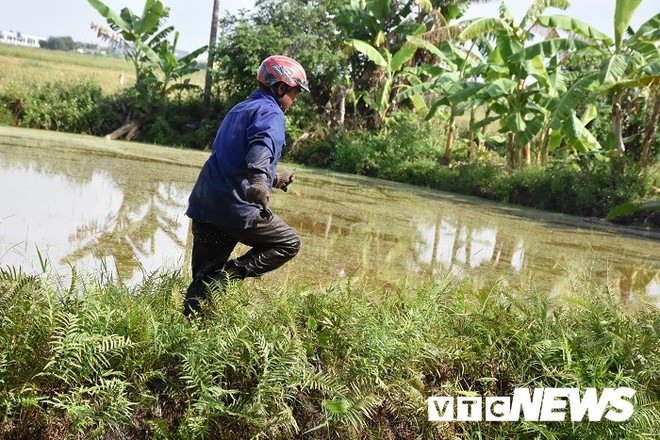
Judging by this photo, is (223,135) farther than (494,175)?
No

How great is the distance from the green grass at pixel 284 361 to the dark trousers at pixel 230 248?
13cm

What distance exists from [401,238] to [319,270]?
9.16 feet

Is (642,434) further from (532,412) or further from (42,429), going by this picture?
(42,429)

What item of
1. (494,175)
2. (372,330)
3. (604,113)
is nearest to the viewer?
(372,330)

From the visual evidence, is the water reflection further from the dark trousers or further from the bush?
the bush

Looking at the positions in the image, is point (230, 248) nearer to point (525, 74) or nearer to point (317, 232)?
point (317, 232)

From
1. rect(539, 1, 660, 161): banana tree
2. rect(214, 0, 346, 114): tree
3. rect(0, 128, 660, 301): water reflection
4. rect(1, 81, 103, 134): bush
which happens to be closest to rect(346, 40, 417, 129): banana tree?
rect(214, 0, 346, 114): tree

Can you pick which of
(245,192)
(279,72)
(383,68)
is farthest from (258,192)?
(383,68)

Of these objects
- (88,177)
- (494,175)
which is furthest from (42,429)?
(494,175)

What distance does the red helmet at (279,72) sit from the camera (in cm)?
395

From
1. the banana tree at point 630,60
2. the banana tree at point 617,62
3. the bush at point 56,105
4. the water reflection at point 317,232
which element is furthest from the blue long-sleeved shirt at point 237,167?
the bush at point 56,105

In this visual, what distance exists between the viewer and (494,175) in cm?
1636

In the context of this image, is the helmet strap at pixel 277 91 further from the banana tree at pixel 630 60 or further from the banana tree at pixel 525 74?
the banana tree at pixel 525 74

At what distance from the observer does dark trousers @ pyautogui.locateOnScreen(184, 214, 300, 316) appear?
3.96 m
